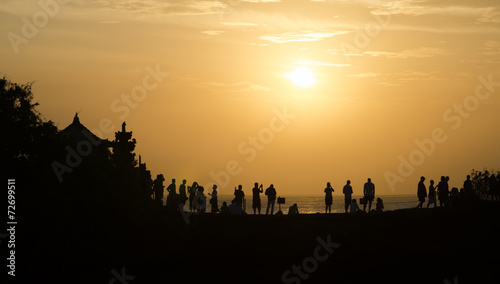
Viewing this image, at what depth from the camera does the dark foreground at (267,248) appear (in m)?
38.2

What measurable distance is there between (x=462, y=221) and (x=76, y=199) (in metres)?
22.9

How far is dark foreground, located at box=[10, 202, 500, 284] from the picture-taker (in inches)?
1503

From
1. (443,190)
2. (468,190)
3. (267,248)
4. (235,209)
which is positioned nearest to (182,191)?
(235,209)

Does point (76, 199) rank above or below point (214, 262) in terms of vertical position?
above

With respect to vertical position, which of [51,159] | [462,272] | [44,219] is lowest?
[462,272]

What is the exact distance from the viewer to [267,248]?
4359cm

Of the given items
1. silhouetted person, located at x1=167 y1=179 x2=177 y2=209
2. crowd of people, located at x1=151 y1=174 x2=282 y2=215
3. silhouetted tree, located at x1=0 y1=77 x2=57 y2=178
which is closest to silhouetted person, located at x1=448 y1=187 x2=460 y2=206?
crowd of people, located at x1=151 y1=174 x2=282 y2=215

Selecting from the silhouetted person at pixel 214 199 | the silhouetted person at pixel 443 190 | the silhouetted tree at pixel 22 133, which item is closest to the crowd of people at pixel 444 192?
the silhouetted person at pixel 443 190

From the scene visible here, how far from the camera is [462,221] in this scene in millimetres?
45250

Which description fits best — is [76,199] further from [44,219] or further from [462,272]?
[462,272]

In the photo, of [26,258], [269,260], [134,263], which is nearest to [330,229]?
[269,260]

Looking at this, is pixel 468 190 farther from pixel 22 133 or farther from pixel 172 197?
pixel 22 133

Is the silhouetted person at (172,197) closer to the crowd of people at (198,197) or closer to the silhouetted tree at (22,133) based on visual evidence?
the crowd of people at (198,197)

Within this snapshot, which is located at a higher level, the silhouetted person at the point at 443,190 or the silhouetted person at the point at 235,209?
the silhouetted person at the point at 443,190
